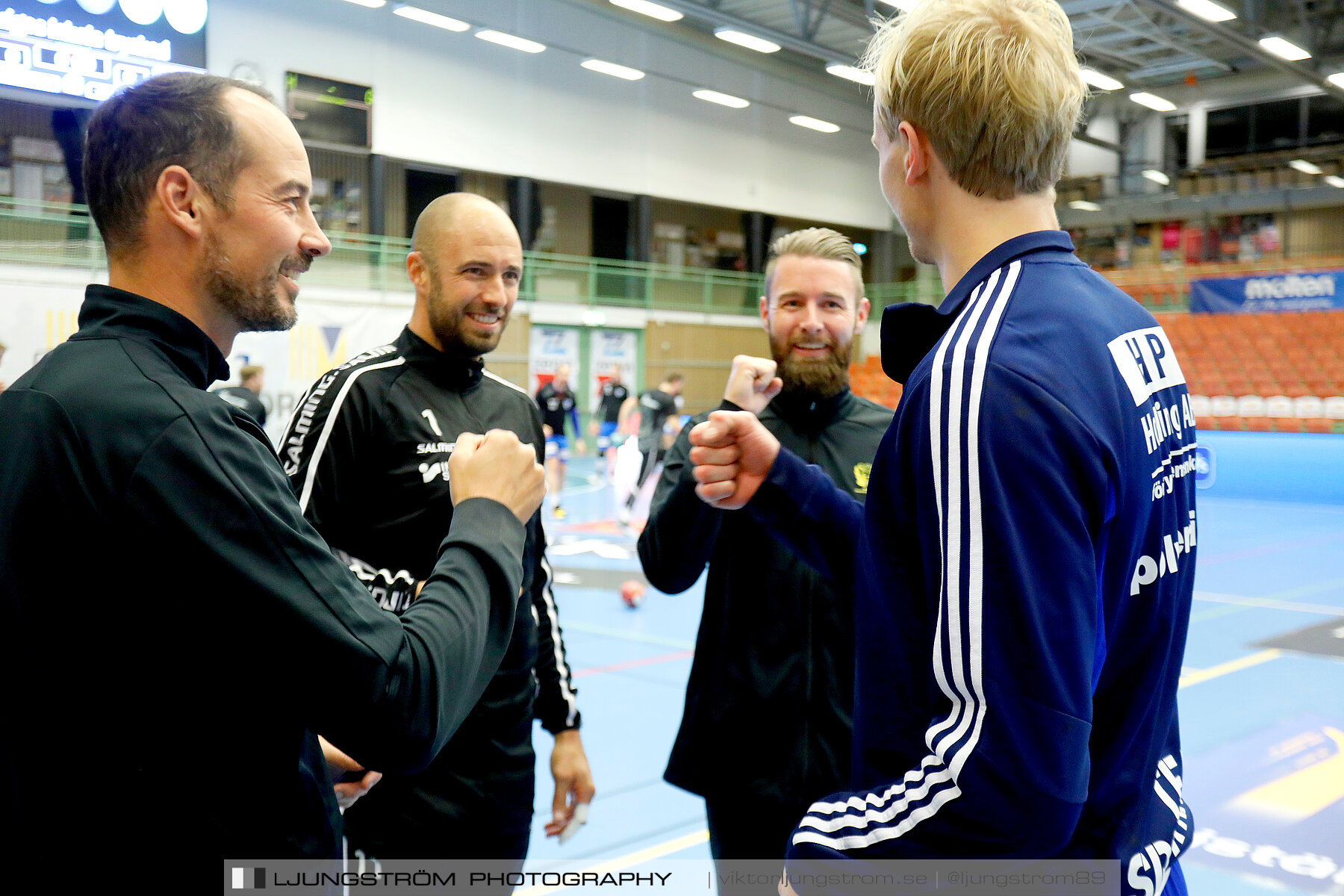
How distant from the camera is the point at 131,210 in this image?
4.51ft

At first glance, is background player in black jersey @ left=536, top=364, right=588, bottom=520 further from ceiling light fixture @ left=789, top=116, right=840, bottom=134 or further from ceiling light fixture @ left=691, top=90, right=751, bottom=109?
ceiling light fixture @ left=789, top=116, right=840, bottom=134

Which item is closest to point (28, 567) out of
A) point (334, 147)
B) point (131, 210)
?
point (131, 210)

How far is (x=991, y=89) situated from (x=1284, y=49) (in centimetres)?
2253

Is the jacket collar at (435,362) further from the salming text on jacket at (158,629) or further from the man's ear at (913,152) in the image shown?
the man's ear at (913,152)

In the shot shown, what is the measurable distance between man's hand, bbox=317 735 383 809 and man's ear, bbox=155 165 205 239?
1.07m

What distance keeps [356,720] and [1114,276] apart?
23.7 m

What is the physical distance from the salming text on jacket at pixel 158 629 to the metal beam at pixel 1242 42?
1990 cm

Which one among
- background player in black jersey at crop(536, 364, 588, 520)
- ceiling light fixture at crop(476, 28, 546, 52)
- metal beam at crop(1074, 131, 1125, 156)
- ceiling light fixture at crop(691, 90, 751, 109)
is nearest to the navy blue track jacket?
background player in black jersey at crop(536, 364, 588, 520)

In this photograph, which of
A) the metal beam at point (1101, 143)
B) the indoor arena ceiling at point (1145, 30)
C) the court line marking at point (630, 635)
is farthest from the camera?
the metal beam at point (1101, 143)

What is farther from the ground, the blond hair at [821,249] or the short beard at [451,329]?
the blond hair at [821,249]

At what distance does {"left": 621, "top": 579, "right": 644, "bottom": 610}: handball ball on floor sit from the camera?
7.77 m

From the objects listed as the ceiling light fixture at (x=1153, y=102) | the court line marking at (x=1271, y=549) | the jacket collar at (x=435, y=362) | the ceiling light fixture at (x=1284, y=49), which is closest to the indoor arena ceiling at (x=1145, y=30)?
the ceiling light fixture at (x=1284, y=49)

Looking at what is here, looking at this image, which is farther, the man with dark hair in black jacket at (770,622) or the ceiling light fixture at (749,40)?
the ceiling light fixture at (749,40)

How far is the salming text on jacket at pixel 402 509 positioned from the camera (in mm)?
2449
